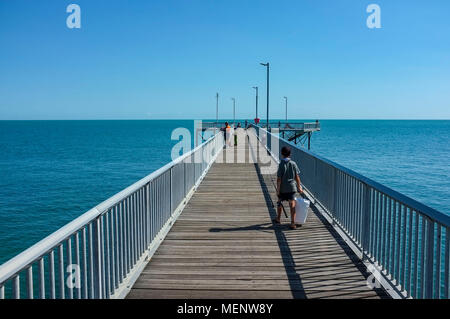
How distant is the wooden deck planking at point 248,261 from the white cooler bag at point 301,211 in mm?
160

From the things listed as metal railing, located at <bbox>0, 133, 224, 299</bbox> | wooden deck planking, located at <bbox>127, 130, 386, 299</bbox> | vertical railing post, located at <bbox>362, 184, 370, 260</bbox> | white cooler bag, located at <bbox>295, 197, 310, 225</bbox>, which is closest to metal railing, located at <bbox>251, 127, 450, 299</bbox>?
vertical railing post, located at <bbox>362, 184, 370, 260</bbox>

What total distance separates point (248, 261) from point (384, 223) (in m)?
1.79

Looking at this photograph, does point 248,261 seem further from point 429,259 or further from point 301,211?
point 429,259

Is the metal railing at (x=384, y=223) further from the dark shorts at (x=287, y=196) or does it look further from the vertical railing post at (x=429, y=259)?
the dark shorts at (x=287, y=196)

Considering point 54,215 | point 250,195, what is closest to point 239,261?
point 250,195

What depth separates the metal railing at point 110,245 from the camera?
2778 mm

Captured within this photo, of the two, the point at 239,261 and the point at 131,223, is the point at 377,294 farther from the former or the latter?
the point at 131,223

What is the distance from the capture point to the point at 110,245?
466cm

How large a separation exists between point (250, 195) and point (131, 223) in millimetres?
5713

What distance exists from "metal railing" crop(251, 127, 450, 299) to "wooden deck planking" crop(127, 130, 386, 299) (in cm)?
27

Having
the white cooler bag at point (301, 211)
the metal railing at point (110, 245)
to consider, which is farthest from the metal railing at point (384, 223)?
the metal railing at point (110, 245)

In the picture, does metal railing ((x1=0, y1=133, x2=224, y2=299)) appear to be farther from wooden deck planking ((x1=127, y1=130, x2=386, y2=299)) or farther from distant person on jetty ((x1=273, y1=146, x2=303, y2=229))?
distant person on jetty ((x1=273, y1=146, x2=303, y2=229))

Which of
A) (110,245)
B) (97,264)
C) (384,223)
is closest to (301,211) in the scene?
(384,223)
